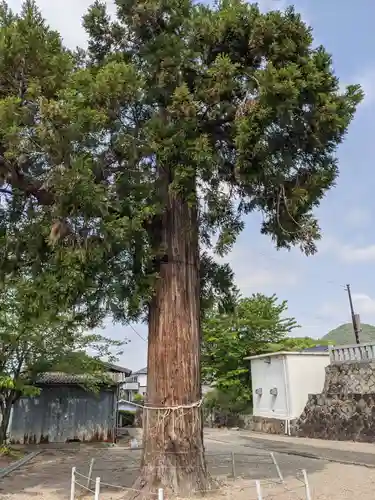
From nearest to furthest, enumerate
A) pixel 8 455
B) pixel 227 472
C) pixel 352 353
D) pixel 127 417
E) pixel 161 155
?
pixel 161 155, pixel 227 472, pixel 8 455, pixel 352 353, pixel 127 417

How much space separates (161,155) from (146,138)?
416mm

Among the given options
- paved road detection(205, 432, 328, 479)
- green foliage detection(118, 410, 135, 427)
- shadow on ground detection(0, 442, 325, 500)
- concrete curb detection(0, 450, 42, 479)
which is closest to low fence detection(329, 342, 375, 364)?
paved road detection(205, 432, 328, 479)

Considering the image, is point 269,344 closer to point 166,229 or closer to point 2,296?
point 2,296

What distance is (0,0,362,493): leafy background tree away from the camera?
590 centimetres

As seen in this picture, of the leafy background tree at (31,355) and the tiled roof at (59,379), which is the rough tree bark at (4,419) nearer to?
the leafy background tree at (31,355)

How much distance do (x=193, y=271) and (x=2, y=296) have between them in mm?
7740

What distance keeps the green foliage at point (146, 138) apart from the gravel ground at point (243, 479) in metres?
2.91

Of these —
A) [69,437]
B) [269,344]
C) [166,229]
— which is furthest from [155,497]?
[269,344]

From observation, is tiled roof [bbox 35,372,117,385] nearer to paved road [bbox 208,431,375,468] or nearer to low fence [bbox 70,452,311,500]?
paved road [bbox 208,431,375,468]

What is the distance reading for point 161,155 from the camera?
20.8 ft

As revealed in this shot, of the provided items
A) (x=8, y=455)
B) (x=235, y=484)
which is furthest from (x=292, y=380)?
(x=235, y=484)

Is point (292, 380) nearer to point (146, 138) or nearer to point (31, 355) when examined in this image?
point (31, 355)

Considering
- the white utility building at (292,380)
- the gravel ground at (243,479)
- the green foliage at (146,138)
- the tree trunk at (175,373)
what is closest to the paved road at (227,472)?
the gravel ground at (243,479)

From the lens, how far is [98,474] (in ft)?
28.6
